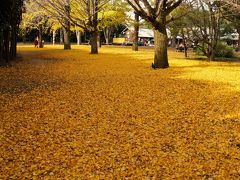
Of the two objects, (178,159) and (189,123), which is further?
(189,123)

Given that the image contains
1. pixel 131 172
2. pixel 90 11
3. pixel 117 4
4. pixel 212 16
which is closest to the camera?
pixel 131 172

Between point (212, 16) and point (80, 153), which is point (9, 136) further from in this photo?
point (212, 16)

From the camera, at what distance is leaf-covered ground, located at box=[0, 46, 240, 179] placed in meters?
6.04

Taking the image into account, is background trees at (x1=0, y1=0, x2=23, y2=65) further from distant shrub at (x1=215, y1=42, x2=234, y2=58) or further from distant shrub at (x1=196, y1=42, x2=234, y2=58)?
distant shrub at (x1=215, y1=42, x2=234, y2=58)

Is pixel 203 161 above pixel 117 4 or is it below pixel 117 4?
below

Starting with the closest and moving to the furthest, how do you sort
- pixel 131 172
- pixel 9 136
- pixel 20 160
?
1. pixel 131 172
2. pixel 20 160
3. pixel 9 136

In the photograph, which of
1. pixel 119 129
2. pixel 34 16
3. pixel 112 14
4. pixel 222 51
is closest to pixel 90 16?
pixel 112 14

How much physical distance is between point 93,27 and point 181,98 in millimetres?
21238

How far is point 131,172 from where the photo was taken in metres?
5.88

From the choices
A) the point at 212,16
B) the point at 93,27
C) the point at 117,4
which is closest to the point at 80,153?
the point at 212,16

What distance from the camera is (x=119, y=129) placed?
327 inches

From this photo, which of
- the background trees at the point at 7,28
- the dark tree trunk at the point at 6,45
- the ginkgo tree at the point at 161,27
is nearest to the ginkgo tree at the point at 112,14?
the background trees at the point at 7,28

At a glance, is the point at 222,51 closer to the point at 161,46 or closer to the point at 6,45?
the point at 161,46

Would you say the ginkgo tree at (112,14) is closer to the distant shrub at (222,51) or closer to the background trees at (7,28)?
the distant shrub at (222,51)
